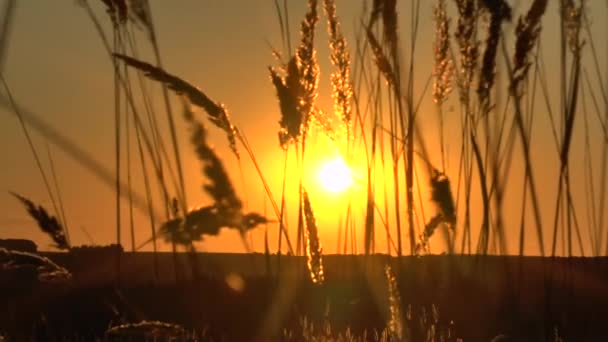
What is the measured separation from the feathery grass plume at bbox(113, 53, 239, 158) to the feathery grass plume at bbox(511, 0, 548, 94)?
0.91m

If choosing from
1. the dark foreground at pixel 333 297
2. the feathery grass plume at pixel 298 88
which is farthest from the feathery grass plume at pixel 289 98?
the dark foreground at pixel 333 297

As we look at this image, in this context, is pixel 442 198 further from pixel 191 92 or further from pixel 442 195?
pixel 191 92

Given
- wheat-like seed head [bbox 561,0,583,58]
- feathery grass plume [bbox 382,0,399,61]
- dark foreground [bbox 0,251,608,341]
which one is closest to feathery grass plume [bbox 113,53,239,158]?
dark foreground [bbox 0,251,608,341]

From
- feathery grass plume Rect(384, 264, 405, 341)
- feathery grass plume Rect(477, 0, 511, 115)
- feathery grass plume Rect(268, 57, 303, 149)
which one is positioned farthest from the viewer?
feathery grass plume Rect(477, 0, 511, 115)

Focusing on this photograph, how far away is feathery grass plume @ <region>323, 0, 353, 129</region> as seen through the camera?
9.42ft

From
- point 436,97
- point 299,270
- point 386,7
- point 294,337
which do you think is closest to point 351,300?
point 299,270

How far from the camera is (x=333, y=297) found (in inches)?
121

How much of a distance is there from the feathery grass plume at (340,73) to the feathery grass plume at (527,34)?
20.4 inches

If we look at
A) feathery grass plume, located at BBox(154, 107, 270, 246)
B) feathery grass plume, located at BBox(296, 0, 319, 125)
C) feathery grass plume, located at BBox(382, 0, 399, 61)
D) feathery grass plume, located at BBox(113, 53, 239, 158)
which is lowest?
feathery grass plume, located at BBox(154, 107, 270, 246)

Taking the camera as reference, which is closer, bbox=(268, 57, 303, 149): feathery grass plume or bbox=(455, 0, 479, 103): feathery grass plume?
bbox=(268, 57, 303, 149): feathery grass plume

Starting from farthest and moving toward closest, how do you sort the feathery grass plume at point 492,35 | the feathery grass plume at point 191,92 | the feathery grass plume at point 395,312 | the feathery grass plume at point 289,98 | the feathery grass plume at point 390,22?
1. the feathery grass plume at point 390,22
2. the feathery grass plume at point 492,35
3. the feathery grass plume at point 289,98
4. the feathery grass plume at point 191,92
5. the feathery grass plume at point 395,312

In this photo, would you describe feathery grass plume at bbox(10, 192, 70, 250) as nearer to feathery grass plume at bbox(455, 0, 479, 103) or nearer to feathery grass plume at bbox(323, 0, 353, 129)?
feathery grass plume at bbox(323, 0, 353, 129)

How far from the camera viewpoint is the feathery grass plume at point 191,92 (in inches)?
90.4

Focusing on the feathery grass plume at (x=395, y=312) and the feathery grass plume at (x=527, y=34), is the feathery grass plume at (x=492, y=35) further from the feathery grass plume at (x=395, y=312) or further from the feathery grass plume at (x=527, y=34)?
the feathery grass plume at (x=395, y=312)
